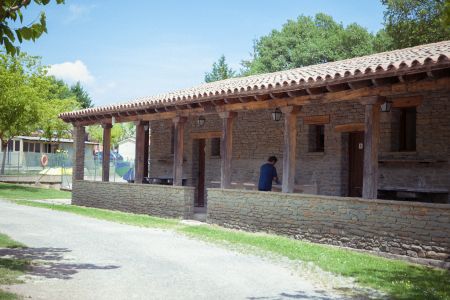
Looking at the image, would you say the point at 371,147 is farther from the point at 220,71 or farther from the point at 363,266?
the point at 220,71

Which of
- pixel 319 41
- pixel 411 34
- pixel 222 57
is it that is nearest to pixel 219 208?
pixel 411 34

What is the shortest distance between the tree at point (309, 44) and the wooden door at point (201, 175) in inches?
839

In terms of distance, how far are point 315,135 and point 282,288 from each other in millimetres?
8481

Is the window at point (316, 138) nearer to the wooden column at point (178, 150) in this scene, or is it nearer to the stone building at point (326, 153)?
the stone building at point (326, 153)

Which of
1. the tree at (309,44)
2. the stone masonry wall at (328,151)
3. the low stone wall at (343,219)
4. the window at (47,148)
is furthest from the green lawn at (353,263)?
the window at (47,148)

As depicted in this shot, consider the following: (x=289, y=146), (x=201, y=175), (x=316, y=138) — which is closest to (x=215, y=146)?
(x=201, y=175)

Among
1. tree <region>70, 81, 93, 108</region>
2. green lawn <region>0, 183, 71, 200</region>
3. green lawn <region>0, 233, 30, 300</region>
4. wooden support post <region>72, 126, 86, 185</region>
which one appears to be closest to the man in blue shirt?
green lawn <region>0, 233, 30, 300</region>

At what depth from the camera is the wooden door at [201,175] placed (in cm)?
1761

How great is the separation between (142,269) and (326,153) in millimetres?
7674

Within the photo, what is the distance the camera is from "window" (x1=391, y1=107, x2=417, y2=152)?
40.5ft

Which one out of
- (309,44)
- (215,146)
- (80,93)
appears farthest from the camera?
(80,93)

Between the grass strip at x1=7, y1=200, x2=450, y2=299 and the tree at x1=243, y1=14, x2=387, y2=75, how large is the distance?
27.0 metres

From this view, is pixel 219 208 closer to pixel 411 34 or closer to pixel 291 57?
pixel 411 34

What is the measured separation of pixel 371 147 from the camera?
989 centimetres
